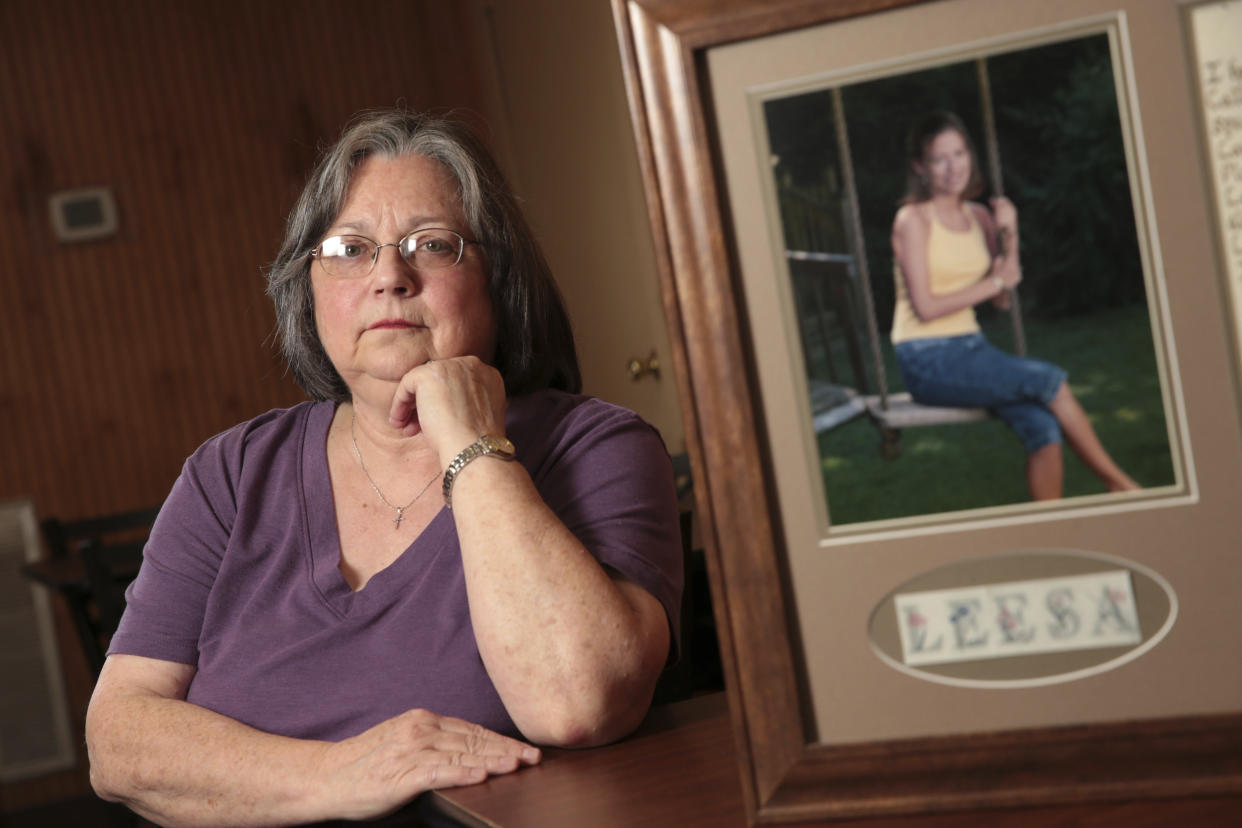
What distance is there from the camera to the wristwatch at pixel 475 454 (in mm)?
1230

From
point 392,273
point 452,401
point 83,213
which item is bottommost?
point 452,401

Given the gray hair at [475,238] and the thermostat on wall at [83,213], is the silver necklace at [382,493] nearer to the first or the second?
the gray hair at [475,238]

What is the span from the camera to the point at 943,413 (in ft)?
1.91

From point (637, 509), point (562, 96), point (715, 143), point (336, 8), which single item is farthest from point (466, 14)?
point (715, 143)

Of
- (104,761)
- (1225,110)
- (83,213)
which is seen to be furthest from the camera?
(83,213)

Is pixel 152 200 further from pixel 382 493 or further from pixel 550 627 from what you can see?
pixel 550 627

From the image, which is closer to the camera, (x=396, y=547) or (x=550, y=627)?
(x=550, y=627)

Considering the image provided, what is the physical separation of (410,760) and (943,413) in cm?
63

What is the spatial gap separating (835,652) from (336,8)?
20.4ft

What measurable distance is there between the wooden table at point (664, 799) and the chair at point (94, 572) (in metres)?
2.06

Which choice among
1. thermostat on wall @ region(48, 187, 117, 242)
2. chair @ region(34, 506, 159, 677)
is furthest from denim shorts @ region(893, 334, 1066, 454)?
thermostat on wall @ region(48, 187, 117, 242)

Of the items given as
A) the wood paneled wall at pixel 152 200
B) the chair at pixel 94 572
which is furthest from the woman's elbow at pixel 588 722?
the wood paneled wall at pixel 152 200

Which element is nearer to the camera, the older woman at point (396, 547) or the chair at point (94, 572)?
the older woman at point (396, 547)

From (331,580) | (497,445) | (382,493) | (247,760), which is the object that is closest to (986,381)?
(497,445)
